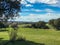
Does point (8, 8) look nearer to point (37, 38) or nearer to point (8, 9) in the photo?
point (8, 9)

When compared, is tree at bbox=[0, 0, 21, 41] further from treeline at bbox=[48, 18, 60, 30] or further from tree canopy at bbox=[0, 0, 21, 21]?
treeline at bbox=[48, 18, 60, 30]

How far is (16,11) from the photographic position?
22406mm

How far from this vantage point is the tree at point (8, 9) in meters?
21.2

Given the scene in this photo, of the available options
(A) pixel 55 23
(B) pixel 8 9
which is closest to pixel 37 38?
(B) pixel 8 9

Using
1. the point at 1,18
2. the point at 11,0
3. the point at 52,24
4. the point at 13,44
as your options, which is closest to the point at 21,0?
the point at 11,0

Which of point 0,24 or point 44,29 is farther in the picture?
point 44,29

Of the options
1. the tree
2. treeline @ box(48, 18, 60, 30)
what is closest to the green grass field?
treeline @ box(48, 18, 60, 30)

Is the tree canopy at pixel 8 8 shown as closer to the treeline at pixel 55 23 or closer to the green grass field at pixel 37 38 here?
the green grass field at pixel 37 38

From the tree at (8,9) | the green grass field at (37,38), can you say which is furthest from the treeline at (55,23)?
the tree at (8,9)

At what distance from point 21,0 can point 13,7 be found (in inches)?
46.6

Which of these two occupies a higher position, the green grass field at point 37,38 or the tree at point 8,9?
the tree at point 8,9

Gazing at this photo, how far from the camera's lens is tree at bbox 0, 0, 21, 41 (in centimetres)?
2125

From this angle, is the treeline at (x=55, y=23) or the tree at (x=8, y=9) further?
the treeline at (x=55, y=23)

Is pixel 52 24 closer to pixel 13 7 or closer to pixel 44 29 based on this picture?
pixel 44 29
